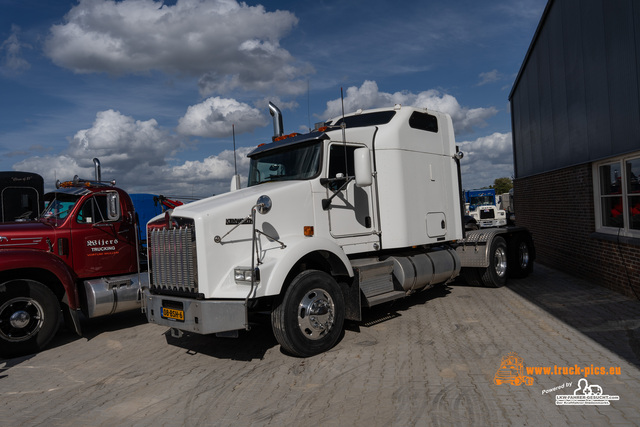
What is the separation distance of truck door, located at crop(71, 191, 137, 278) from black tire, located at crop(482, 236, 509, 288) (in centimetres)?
673

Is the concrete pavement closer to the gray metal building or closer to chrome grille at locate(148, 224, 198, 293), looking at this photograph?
chrome grille at locate(148, 224, 198, 293)

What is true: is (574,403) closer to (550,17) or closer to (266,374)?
(266,374)

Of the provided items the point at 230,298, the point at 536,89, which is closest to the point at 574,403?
the point at 230,298

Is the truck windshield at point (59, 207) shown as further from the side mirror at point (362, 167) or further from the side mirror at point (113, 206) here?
the side mirror at point (362, 167)

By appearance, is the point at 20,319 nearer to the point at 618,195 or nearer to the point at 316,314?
the point at 316,314

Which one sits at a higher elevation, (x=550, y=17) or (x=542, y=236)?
(x=550, y=17)

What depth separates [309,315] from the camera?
5711mm

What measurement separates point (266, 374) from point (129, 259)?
3.89 metres

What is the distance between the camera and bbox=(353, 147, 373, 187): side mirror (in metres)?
6.13

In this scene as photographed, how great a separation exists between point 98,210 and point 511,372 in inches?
258

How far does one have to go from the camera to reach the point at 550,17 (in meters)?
11.1

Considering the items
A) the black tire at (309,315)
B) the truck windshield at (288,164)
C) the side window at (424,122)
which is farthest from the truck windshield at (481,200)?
the black tire at (309,315)

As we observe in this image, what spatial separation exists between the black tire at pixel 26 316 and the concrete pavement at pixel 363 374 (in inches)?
8.4

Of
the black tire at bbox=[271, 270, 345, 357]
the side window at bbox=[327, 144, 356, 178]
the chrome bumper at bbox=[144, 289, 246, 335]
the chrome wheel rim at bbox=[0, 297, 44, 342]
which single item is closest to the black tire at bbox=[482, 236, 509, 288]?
the side window at bbox=[327, 144, 356, 178]
